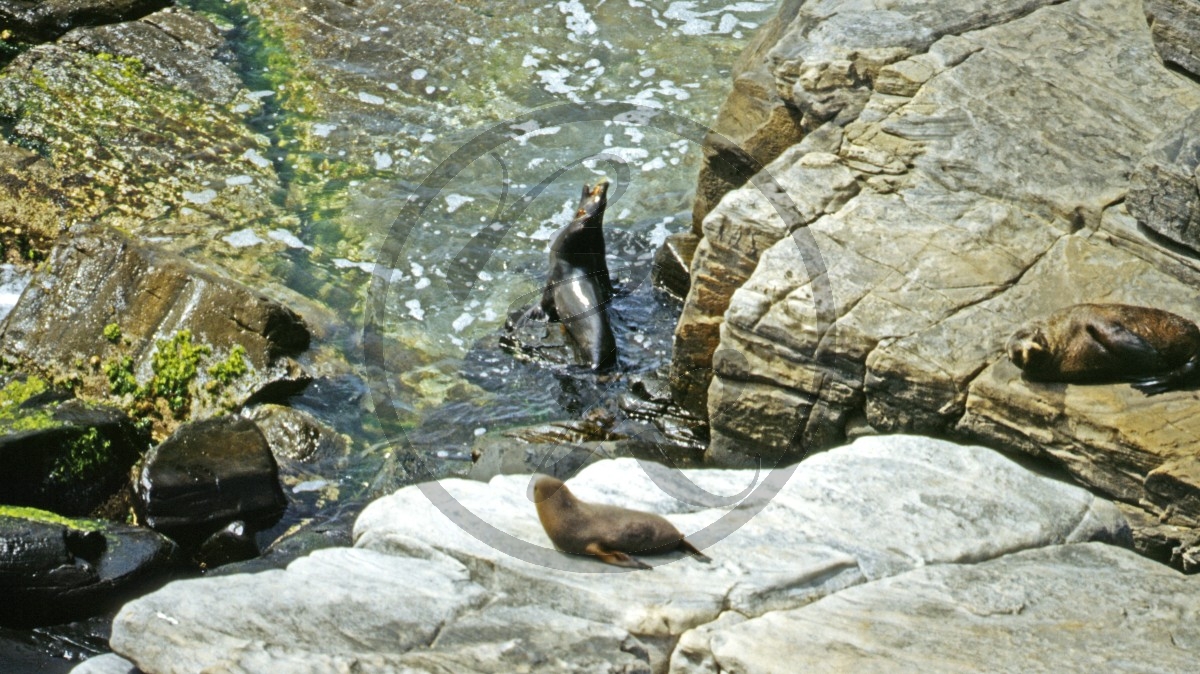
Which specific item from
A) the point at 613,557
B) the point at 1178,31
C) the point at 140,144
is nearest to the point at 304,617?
the point at 613,557

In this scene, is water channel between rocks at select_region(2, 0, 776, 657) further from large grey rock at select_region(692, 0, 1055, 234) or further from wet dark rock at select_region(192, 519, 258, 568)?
large grey rock at select_region(692, 0, 1055, 234)

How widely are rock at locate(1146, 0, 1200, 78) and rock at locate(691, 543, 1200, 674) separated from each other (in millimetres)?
4488

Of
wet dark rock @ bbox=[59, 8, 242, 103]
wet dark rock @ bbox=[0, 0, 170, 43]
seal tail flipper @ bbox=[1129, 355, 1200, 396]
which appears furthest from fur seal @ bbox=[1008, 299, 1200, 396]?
wet dark rock @ bbox=[0, 0, 170, 43]

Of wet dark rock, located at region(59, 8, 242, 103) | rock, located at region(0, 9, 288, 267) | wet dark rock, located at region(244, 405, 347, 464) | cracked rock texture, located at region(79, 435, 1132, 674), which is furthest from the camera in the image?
wet dark rock, located at region(59, 8, 242, 103)

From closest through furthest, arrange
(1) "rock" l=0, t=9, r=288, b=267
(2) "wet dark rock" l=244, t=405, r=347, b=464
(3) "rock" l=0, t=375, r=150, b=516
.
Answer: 1. (3) "rock" l=0, t=375, r=150, b=516
2. (2) "wet dark rock" l=244, t=405, r=347, b=464
3. (1) "rock" l=0, t=9, r=288, b=267

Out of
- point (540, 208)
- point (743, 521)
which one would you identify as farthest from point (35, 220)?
point (743, 521)

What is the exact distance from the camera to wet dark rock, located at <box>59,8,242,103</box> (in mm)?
12008

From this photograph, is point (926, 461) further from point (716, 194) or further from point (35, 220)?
point (35, 220)

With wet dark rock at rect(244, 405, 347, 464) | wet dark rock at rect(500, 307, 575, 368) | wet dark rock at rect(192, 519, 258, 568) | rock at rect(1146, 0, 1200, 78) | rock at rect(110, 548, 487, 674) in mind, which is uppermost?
rock at rect(1146, 0, 1200, 78)

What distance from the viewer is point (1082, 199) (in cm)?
709

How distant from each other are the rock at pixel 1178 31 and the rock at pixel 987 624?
177 inches

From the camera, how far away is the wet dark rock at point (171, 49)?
12008 mm

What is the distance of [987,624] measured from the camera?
439 cm

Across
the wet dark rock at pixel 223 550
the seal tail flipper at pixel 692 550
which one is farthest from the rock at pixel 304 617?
the wet dark rock at pixel 223 550
